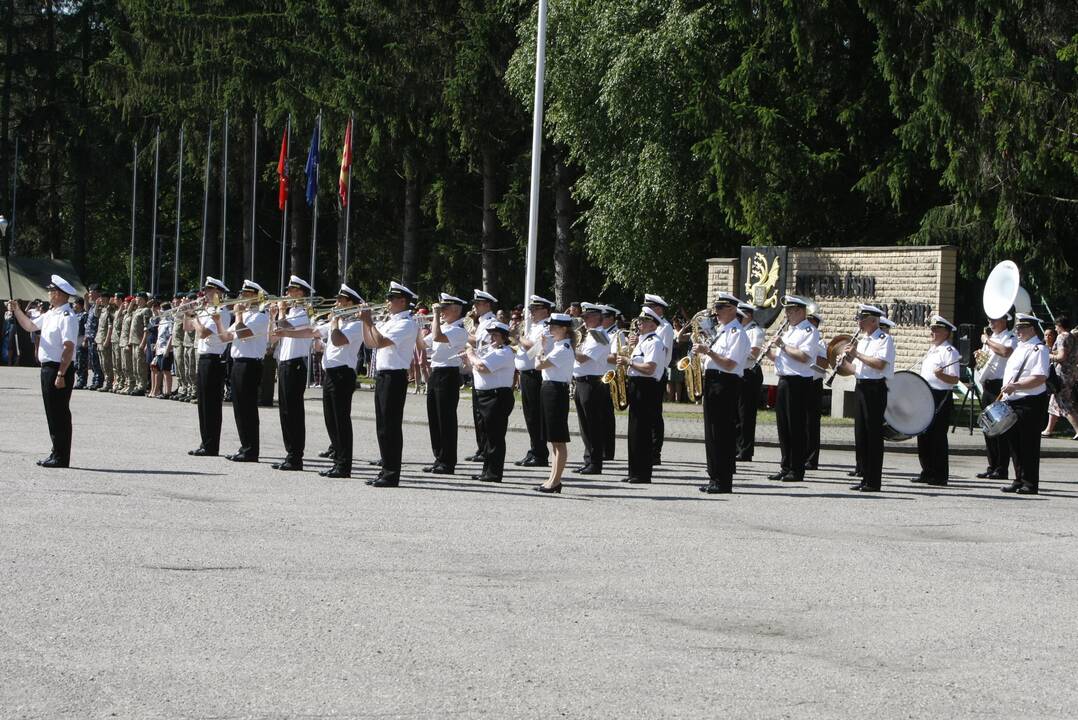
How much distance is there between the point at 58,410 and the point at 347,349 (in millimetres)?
2920

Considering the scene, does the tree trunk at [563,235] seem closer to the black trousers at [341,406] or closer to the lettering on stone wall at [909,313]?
the lettering on stone wall at [909,313]

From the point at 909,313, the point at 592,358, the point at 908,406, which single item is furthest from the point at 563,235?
the point at 592,358

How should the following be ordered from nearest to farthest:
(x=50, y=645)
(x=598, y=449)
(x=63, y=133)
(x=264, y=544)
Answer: (x=50, y=645) → (x=264, y=544) → (x=598, y=449) → (x=63, y=133)

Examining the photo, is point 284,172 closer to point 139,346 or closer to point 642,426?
point 139,346

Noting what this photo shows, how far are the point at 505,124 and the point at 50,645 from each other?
35019 mm

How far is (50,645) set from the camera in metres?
7.16

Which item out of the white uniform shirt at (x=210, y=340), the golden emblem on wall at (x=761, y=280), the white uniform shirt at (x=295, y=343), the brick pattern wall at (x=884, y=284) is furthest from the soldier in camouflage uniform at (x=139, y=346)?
the white uniform shirt at (x=295, y=343)

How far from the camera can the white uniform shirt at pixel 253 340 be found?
1661cm

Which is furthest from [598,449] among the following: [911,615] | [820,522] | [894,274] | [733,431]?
[894,274]

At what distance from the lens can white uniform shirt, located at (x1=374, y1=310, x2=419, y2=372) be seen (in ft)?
48.1

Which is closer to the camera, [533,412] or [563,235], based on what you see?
[533,412]

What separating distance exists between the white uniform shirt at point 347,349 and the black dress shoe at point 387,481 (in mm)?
1391

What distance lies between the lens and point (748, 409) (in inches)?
754

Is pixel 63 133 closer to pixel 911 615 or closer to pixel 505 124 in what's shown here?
pixel 505 124
